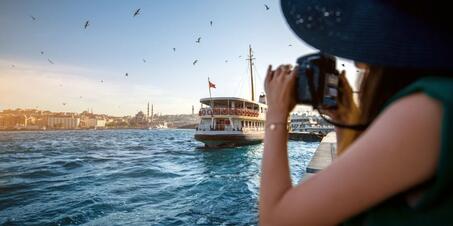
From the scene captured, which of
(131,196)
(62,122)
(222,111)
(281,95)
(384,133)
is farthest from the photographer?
(62,122)

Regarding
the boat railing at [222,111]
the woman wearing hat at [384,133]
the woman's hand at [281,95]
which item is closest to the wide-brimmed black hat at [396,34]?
the woman wearing hat at [384,133]

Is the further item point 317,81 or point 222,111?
point 222,111

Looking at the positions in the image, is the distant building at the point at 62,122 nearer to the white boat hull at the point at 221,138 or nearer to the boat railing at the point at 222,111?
the boat railing at the point at 222,111

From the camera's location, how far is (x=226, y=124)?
114 feet

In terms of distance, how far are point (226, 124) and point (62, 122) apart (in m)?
176

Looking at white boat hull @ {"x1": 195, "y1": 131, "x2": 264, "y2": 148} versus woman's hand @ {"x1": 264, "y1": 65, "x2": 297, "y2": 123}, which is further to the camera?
white boat hull @ {"x1": 195, "y1": 131, "x2": 264, "y2": 148}

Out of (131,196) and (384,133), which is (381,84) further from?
(131,196)

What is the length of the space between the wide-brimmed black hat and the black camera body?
0.30 ft

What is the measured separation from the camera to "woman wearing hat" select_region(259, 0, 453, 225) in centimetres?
61

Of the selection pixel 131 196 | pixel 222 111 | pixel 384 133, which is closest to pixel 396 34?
pixel 384 133

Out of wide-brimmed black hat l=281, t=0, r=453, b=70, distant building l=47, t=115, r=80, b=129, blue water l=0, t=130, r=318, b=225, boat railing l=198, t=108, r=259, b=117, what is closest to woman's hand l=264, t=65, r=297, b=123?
wide-brimmed black hat l=281, t=0, r=453, b=70

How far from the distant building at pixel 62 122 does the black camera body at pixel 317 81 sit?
203 m

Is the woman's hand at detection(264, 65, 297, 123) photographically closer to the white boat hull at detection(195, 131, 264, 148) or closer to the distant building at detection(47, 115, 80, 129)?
the white boat hull at detection(195, 131, 264, 148)

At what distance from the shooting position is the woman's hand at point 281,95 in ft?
3.00
